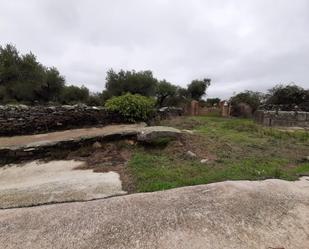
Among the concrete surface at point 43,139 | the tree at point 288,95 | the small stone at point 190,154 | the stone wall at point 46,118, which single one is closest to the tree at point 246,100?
the tree at point 288,95

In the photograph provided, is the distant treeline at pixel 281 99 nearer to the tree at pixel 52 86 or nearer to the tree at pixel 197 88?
the tree at pixel 197 88

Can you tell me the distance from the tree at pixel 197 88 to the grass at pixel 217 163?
20.7 meters

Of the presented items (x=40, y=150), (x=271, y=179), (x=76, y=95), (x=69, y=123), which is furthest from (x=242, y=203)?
(x=76, y=95)

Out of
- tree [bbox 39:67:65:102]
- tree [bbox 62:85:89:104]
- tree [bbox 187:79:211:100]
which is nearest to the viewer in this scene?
tree [bbox 39:67:65:102]

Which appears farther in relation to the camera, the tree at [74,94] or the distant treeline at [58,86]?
the tree at [74,94]

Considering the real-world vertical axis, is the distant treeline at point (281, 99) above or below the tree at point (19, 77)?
below

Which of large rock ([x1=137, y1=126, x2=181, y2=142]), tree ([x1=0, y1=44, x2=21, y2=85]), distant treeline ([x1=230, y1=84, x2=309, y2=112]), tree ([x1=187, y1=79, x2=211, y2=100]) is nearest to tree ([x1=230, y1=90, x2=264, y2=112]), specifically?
distant treeline ([x1=230, y1=84, x2=309, y2=112])

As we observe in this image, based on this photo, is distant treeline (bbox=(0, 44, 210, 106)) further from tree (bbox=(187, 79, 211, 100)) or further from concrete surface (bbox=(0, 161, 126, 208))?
concrete surface (bbox=(0, 161, 126, 208))

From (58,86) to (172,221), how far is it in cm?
2221

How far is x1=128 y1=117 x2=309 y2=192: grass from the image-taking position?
4285mm

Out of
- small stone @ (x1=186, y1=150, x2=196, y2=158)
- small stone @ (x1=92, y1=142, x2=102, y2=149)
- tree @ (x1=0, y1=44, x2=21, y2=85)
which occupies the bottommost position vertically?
small stone @ (x1=186, y1=150, x2=196, y2=158)

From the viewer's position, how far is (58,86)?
73.5 ft

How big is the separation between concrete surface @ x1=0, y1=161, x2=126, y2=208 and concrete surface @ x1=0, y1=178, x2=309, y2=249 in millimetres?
299

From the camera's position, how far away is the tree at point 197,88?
28.0m
